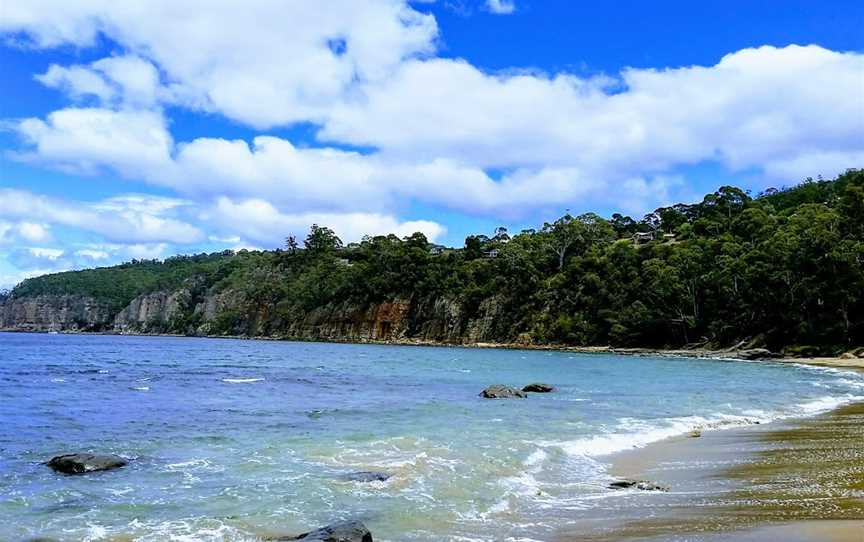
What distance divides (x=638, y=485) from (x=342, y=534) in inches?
260

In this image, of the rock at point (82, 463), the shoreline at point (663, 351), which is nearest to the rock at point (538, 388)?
the rock at point (82, 463)

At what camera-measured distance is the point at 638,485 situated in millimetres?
13312

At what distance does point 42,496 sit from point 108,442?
5868 millimetres

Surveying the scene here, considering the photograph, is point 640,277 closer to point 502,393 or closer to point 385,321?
point 385,321

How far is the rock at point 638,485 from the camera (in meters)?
13.1

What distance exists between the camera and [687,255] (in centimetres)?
9756

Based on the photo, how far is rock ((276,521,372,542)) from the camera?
363 inches

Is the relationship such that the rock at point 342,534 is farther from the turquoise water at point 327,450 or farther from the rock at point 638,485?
the rock at point 638,485

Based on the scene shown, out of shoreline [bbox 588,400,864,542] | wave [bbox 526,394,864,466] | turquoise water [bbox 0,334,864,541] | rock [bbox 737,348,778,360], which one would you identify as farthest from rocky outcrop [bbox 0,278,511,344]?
shoreline [bbox 588,400,864,542]

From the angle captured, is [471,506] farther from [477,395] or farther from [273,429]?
[477,395]

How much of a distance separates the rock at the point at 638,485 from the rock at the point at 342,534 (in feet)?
19.7

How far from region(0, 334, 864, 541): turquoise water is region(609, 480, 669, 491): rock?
0.45m

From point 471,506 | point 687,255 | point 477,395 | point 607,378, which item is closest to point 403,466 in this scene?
point 471,506

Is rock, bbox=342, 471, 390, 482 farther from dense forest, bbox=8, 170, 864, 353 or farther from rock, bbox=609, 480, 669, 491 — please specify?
dense forest, bbox=8, 170, 864, 353
